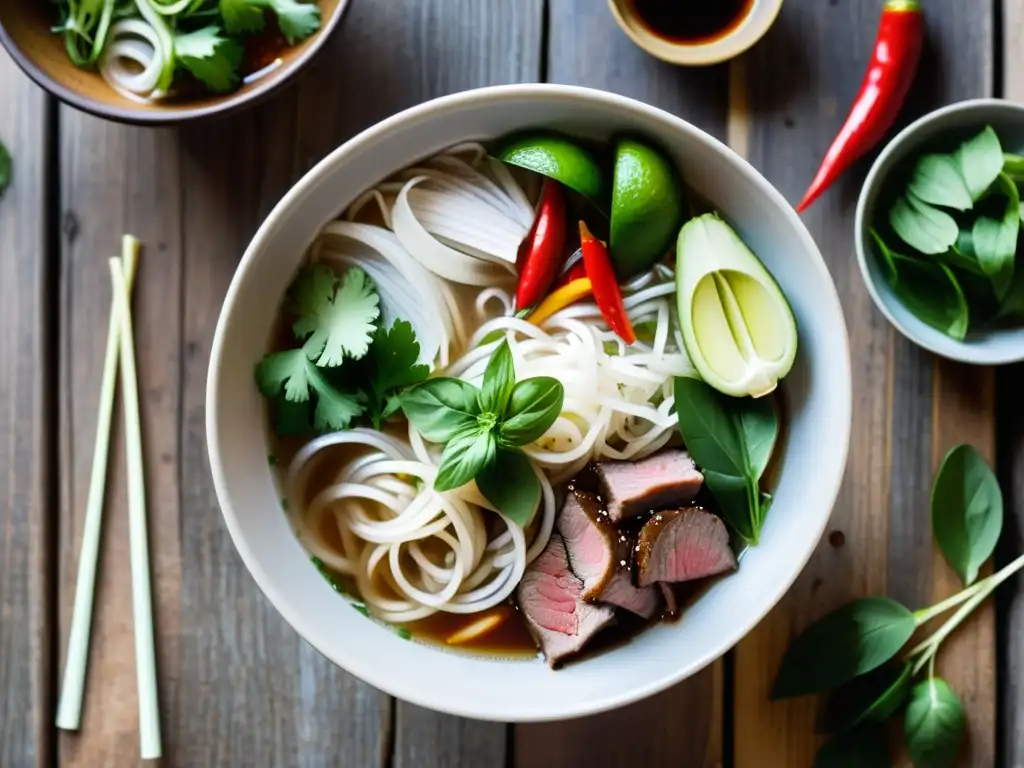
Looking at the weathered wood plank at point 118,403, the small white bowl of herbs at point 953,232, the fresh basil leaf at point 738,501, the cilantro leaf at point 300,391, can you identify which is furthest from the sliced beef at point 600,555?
the weathered wood plank at point 118,403

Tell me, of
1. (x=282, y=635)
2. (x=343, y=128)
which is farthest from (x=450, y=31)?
(x=282, y=635)

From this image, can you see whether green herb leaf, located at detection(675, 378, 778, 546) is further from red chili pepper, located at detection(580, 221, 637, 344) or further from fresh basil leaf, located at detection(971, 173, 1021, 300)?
fresh basil leaf, located at detection(971, 173, 1021, 300)

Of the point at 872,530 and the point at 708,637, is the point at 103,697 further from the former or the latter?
the point at 872,530

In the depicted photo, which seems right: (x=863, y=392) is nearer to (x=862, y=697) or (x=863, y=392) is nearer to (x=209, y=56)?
(x=862, y=697)

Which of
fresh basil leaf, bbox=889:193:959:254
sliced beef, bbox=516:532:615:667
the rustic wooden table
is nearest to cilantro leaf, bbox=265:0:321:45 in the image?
the rustic wooden table

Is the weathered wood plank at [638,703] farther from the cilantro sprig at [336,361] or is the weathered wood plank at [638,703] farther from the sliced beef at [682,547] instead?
the cilantro sprig at [336,361]

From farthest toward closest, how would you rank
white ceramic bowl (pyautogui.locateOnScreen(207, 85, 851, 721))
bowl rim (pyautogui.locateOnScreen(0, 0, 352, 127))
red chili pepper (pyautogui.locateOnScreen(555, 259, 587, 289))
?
red chili pepper (pyautogui.locateOnScreen(555, 259, 587, 289))
bowl rim (pyautogui.locateOnScreen(0, 0, 352, 127))
white ceramic bowl (pyautogui.locateOnScreen(207, 85, 851, 721))
